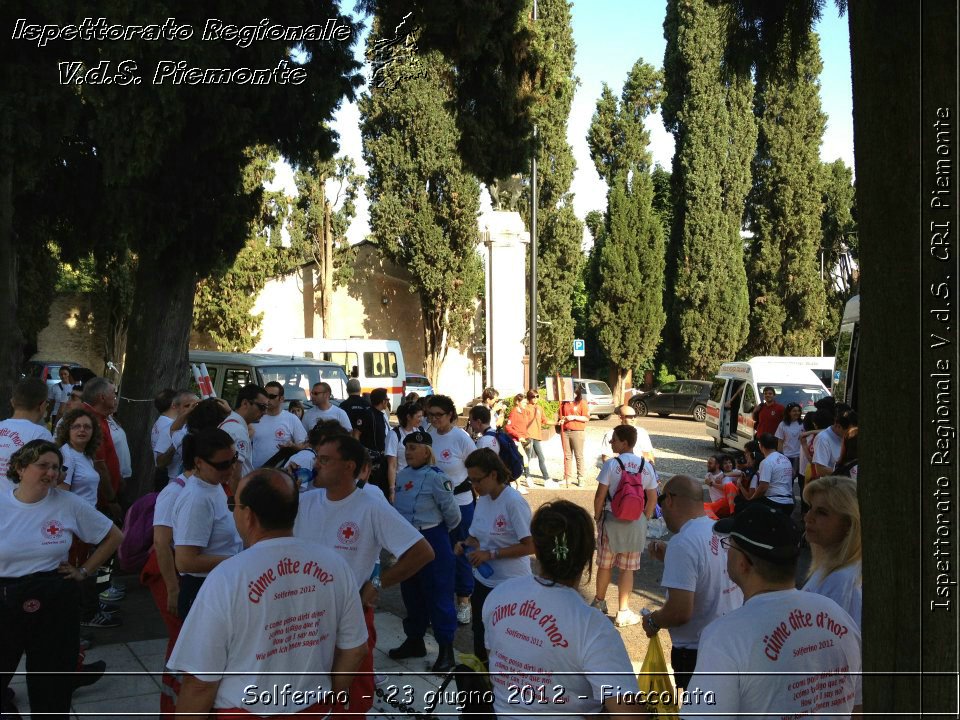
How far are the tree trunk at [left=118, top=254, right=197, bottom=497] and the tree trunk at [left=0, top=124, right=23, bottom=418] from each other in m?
1.37

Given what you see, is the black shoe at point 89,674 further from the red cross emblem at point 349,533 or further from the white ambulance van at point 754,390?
the white ambulance van at point 754,390

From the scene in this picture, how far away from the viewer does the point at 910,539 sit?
2.36 m

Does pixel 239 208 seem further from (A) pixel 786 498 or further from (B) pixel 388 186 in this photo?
(B) pixel 388 186

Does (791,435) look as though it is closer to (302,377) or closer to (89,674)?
(89,674)

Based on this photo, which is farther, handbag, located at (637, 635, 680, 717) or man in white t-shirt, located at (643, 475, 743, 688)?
man in white t-shirt, located at (643, 475, 743, 688)

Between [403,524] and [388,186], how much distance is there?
3393 cm

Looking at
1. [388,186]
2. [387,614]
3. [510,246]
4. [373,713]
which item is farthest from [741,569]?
[388,186]

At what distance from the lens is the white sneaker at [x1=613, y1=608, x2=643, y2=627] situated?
7.40 metres

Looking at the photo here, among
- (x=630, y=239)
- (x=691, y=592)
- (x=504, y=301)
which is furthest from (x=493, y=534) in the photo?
(x=630, y=239)

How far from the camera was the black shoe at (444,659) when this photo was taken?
6.15m

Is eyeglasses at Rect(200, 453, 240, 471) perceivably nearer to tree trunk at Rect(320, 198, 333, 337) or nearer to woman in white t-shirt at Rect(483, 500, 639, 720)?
woman in white t-shirt at Rect(483, 500, 639, 720)

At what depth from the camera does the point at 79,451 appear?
243 inches

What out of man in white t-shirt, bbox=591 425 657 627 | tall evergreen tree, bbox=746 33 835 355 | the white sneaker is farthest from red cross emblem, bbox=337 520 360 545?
tall evergreen tree, bbox=746 33 835 355

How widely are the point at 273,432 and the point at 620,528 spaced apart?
12.0ft
